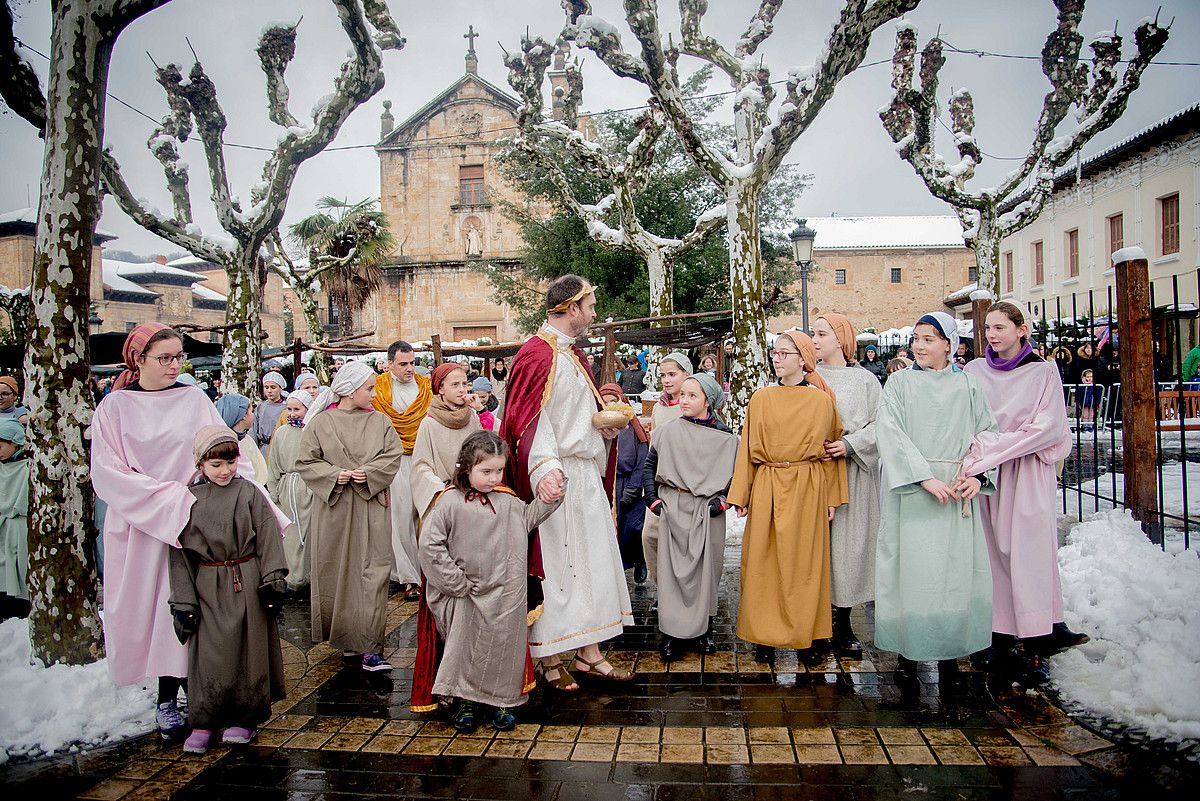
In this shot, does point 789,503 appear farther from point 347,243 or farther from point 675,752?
point 347,243

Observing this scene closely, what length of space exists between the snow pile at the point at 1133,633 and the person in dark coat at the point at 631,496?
9.29 feet

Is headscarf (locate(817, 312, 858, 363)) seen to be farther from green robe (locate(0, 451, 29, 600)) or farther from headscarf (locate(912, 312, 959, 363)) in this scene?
green robe (locate(0, 451, 29, 600))

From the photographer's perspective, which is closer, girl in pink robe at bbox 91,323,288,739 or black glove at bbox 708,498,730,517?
girl in pink robe at bbox 91,323,288,739

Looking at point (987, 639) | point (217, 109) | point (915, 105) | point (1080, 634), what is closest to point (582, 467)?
point (987, 639)

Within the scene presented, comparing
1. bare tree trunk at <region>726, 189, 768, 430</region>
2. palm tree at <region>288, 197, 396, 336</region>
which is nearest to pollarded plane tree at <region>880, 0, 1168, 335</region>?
bare tree trunk at <region>726, 189, 768, 430</region>

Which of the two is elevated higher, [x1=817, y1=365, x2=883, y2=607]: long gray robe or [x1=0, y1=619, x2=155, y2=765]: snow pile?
[x1=817, y1=365, x2=883, y2=607]: long gray robe

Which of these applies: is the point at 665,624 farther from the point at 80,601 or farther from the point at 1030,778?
the point at 80,601

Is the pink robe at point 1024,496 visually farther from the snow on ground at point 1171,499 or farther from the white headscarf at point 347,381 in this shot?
the white headscarf at point 347,381

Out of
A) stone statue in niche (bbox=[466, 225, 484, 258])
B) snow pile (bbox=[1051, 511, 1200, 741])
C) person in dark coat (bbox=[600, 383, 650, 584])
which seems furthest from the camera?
stone statue in niche (bbox=[466, 225, 484, 258])

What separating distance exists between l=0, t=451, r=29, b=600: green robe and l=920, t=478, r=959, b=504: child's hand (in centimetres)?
601

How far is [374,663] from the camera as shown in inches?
195

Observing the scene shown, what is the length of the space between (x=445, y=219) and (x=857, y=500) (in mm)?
31991

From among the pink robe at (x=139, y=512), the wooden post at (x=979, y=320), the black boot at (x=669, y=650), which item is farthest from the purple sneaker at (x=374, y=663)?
the wooden post at (x=979, y=320)

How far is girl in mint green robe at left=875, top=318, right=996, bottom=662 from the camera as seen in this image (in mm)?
4285
